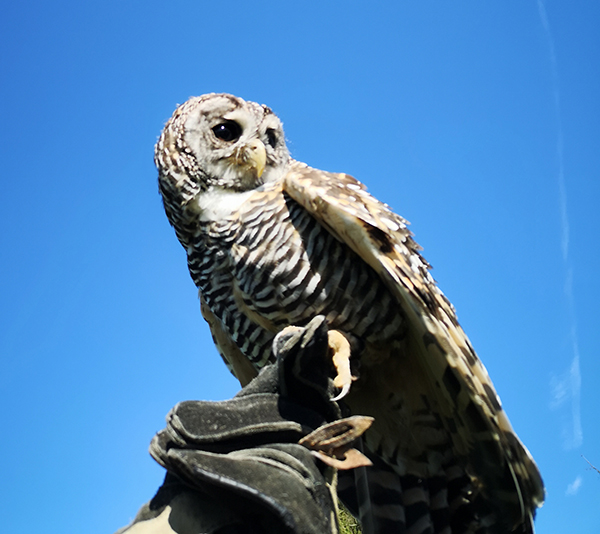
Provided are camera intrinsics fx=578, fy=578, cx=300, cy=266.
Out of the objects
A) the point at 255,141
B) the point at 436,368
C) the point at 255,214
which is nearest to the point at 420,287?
the point at 436,368

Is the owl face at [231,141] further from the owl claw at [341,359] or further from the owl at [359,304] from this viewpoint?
the owl claw at [341,359]

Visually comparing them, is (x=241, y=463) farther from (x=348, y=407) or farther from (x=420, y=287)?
(x=348, y=407)

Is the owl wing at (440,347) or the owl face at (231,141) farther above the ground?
the owl face at (231,141)

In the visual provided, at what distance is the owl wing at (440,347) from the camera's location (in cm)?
244

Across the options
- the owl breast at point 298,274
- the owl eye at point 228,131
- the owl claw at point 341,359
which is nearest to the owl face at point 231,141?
the owl eye at point 228,131

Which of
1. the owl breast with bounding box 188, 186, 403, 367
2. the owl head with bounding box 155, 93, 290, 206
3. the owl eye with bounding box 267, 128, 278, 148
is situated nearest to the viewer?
the owl breast with bounding box 188, 186, 403, 367

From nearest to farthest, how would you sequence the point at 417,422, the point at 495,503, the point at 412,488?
the point at 495,503 < the point at 412,488 < the point at 417,422

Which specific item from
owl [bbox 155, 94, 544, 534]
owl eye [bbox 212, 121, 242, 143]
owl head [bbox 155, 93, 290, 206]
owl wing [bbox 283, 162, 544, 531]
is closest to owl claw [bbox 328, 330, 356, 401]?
owl [bbox 155, 94, 544, 534]

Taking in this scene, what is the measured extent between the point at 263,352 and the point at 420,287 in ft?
3.31

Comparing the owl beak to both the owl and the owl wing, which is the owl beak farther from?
the owl wing

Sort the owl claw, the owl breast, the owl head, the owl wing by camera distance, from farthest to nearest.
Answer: the owl head, the owl breast, the owl claw, the owl wing

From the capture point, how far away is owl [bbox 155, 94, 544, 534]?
2564mm

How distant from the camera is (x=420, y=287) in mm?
2688

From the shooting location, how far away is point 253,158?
127 inches
